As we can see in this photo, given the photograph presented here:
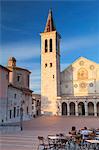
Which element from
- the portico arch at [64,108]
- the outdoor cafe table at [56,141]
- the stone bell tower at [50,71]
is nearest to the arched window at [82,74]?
the stone bell tower at [50,71]

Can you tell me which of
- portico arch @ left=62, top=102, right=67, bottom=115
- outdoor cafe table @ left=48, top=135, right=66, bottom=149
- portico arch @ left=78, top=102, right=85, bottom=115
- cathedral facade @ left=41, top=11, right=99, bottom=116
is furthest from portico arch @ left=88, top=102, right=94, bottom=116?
outdoor cafe table @ left=48, top=135, right=66, bottom=149

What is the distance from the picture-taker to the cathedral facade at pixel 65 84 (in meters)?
46.3

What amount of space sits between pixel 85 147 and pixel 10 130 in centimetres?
881

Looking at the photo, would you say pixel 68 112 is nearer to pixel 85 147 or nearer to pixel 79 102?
pixel 79 102

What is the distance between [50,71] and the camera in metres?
49.0

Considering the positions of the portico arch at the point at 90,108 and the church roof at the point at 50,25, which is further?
the church roof at the point at 50,25

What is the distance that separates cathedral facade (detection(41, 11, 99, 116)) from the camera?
46.3 metres

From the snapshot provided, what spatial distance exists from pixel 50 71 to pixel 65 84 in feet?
14.1

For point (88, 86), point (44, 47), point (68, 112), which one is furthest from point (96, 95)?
point (44, 47)

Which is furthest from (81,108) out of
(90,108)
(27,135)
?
(27,135)

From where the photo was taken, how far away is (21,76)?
134 ft

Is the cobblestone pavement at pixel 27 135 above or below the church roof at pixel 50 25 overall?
below

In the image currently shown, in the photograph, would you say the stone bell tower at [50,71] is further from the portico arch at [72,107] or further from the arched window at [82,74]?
the arched window at [82,74]

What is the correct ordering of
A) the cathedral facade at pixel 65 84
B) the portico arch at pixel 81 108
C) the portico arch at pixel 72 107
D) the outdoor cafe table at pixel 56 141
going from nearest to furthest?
the outdoor cafe table at pixel 56 141, the cathedral facade at pixel 65 84, the portico arch at pixel 81 108, the portico arch at pixel 72 107
